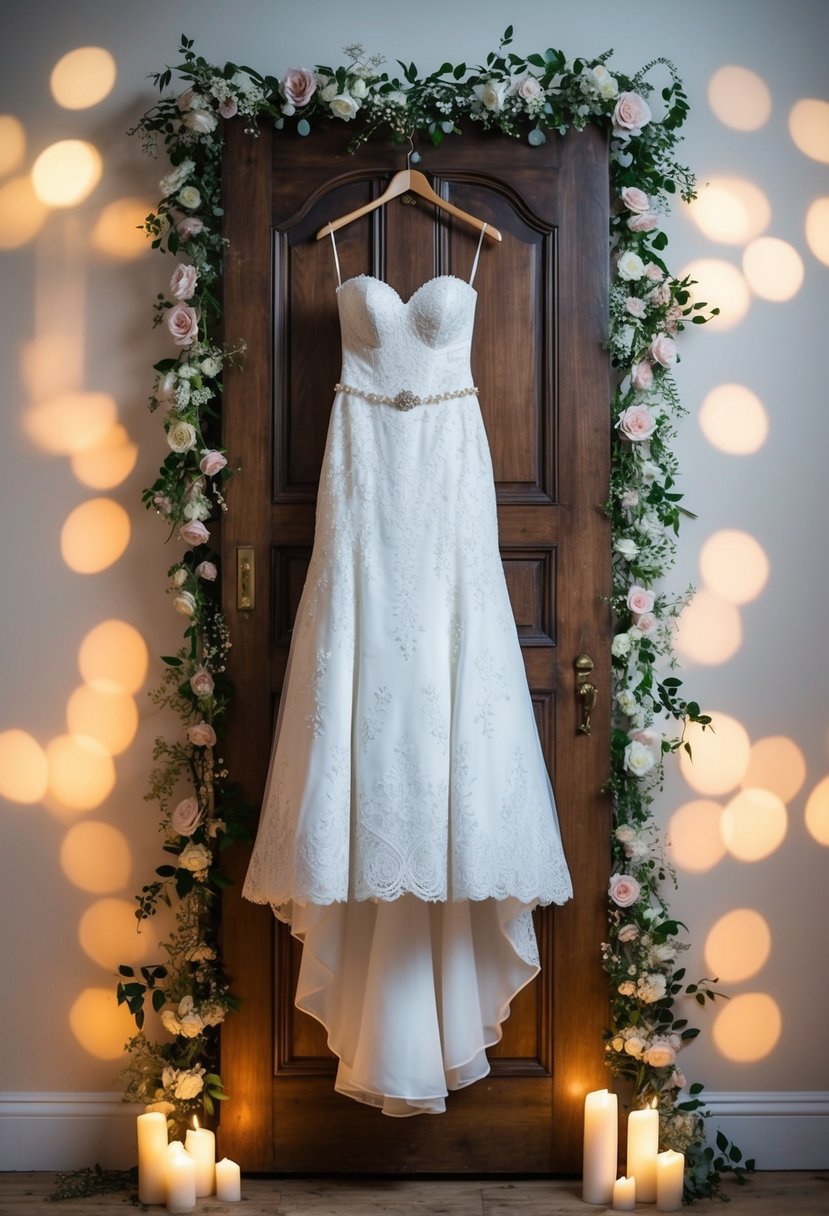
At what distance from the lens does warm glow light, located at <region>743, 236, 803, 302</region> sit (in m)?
2.46

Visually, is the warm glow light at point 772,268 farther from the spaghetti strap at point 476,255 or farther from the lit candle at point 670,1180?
the lit candle at point 670,1180

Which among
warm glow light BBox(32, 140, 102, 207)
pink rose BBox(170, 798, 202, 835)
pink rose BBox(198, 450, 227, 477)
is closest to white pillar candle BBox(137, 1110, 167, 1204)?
pink rose BBox(170, 798, 202, 835)

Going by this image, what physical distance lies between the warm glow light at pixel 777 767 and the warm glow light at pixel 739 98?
1401 mm

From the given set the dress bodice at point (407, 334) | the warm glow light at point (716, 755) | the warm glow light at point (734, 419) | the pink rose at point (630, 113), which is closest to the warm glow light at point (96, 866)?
the dress bodice at point (407, 334)

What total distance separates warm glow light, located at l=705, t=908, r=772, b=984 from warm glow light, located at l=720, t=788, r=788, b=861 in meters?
0.14

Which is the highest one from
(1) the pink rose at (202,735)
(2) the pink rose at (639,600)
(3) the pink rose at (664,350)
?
(3) the pink rose at (664,350)

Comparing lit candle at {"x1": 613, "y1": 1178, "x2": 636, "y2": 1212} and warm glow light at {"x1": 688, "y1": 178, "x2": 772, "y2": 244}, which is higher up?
warm glow light at {"x1": 688, "y1": 178, "x2": 772, "y2": 244}

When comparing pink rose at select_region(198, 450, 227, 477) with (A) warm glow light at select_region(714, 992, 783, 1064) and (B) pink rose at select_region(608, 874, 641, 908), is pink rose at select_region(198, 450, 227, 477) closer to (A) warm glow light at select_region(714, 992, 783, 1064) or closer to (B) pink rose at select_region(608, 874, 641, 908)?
(B) pink rose at select_region(608, 874, 641, 908)

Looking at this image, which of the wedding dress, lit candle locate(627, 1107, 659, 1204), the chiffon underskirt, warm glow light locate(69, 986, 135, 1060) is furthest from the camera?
warm glow light locate(69, 986, 135, 1060)

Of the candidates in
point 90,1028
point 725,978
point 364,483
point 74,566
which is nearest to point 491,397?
point 364,483

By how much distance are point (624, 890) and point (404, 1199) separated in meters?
0.77

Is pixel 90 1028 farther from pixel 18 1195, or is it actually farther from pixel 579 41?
pixel 579 41

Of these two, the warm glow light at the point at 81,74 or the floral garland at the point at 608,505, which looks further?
the warm glow light at the point at 81,74

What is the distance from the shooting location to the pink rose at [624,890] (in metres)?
2.28
